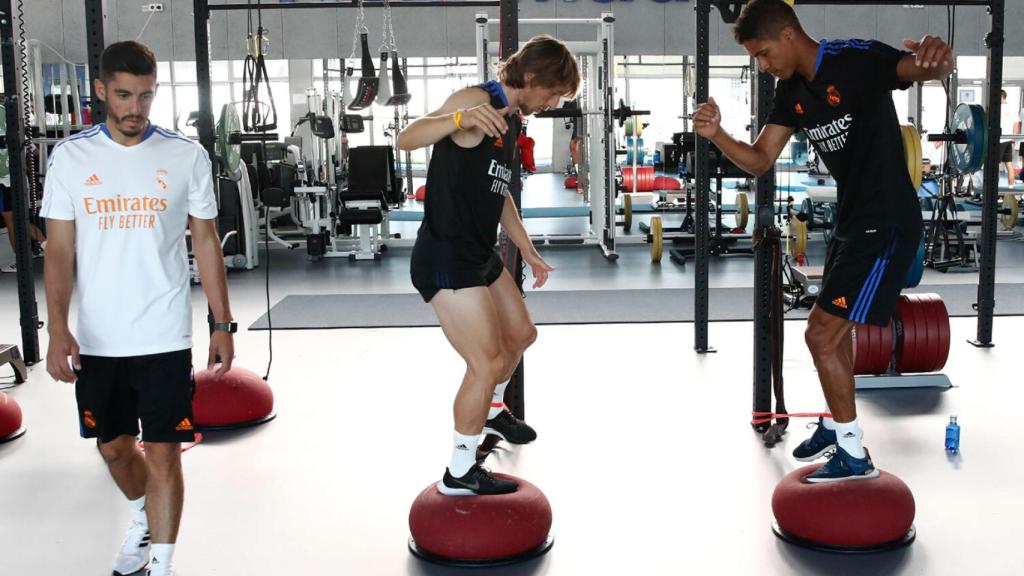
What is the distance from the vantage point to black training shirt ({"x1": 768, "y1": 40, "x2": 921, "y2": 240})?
270 centimetres

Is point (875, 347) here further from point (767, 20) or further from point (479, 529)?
point (479, 529)

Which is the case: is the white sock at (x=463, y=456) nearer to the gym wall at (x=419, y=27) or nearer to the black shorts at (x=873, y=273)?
the black shorts at (x=873, y=273)

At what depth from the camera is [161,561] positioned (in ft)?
7.57

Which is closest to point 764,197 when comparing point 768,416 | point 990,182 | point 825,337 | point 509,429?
point 768,416

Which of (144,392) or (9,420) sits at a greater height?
(144,392)

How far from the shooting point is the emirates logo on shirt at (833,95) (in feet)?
8.88

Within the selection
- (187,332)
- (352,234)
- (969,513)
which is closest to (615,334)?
(969,513)

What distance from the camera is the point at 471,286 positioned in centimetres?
269

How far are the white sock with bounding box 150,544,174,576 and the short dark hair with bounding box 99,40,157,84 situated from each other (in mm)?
1044

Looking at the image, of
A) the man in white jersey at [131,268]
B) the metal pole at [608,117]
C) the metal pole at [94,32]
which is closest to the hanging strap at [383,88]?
the metal pole at [608,117]

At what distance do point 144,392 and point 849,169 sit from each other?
187cm

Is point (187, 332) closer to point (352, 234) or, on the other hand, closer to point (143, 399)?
point (143, 399)

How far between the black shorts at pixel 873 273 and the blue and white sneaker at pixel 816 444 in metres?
0.63

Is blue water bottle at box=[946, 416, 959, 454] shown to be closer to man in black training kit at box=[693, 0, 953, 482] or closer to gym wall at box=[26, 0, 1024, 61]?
man in black training kit at box=[693, 0, 953, 482]
